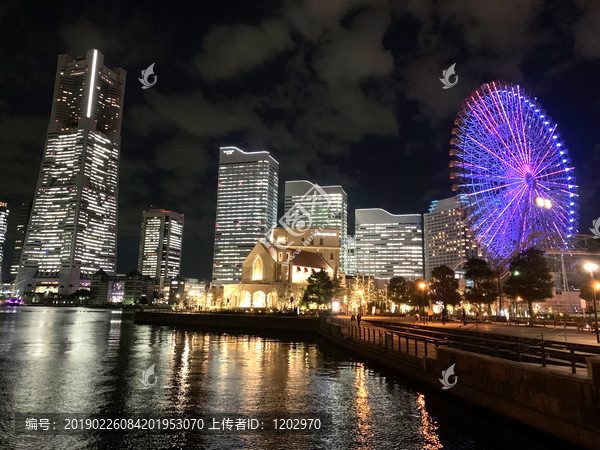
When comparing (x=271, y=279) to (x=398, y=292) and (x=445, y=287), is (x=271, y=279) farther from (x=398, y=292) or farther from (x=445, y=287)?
(x=445, y=287)

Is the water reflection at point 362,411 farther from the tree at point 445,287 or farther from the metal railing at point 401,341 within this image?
the tree at point 445,287

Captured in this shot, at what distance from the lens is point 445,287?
254 feet

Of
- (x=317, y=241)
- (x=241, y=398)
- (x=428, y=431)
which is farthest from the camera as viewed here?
(x=317, y=241)

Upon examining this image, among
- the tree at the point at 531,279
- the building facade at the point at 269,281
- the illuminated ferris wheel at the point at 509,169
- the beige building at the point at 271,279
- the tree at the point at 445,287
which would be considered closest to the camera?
the tree at the point at 531,279

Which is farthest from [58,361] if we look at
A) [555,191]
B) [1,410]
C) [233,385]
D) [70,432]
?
[555,191]

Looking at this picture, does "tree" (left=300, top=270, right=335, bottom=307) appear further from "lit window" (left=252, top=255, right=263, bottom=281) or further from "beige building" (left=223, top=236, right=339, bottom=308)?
"lit window" (left=252, top=255, right=263, bottom=281)

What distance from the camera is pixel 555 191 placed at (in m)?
60.9

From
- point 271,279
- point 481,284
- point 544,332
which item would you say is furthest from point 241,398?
point 271,279

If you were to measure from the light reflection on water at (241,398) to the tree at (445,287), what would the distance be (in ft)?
157

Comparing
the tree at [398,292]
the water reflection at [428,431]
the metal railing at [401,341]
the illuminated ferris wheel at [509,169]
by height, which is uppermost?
the illuminated ferris wheel at [509,169]

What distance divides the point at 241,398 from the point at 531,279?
52.5 meters

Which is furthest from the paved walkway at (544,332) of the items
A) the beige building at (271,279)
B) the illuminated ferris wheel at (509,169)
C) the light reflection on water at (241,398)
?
the beige building at (271,279)

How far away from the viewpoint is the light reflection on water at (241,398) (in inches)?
560

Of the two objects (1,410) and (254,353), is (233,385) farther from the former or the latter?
(254,353)
